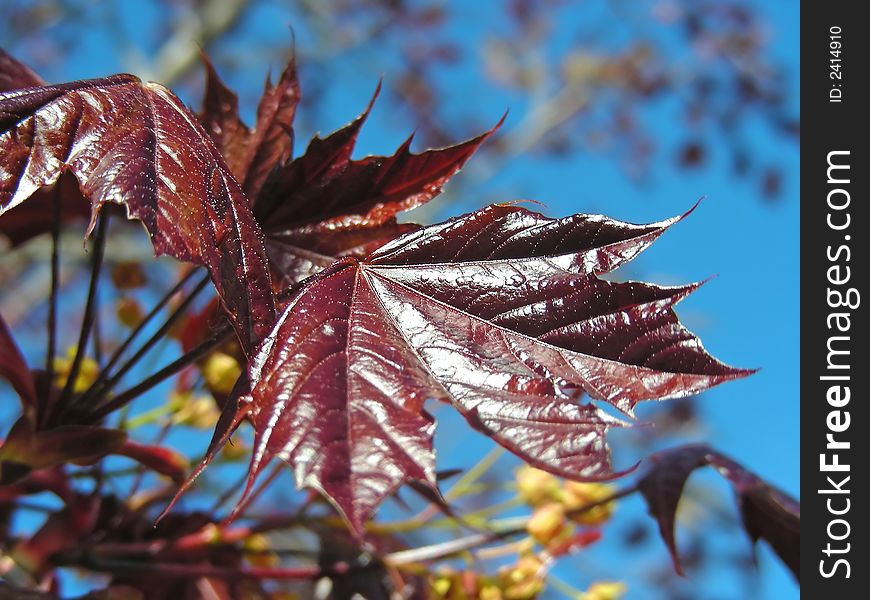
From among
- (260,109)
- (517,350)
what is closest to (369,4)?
(260,109)

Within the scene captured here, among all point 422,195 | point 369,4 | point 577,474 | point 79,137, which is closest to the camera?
point 577,474

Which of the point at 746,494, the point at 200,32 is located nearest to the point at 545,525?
the point at 746,494

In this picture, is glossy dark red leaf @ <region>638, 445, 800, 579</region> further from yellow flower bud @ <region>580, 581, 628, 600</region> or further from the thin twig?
the thin twig

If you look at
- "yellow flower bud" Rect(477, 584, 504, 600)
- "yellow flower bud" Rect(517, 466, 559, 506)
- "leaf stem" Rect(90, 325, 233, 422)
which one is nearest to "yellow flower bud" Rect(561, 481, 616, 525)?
"yellow flower bud" Rect(517, 466, 559, 506)

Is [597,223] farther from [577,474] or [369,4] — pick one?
[369,4]

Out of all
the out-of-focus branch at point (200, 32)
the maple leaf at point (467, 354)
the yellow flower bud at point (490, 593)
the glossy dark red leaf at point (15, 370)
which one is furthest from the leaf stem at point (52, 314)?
the out-of-focus branch at point (200, 32)

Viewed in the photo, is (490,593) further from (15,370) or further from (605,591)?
(15,370)

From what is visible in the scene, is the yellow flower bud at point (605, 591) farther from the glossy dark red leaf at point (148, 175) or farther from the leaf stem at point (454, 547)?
the glossy dark red leaf at point (148, 175)
